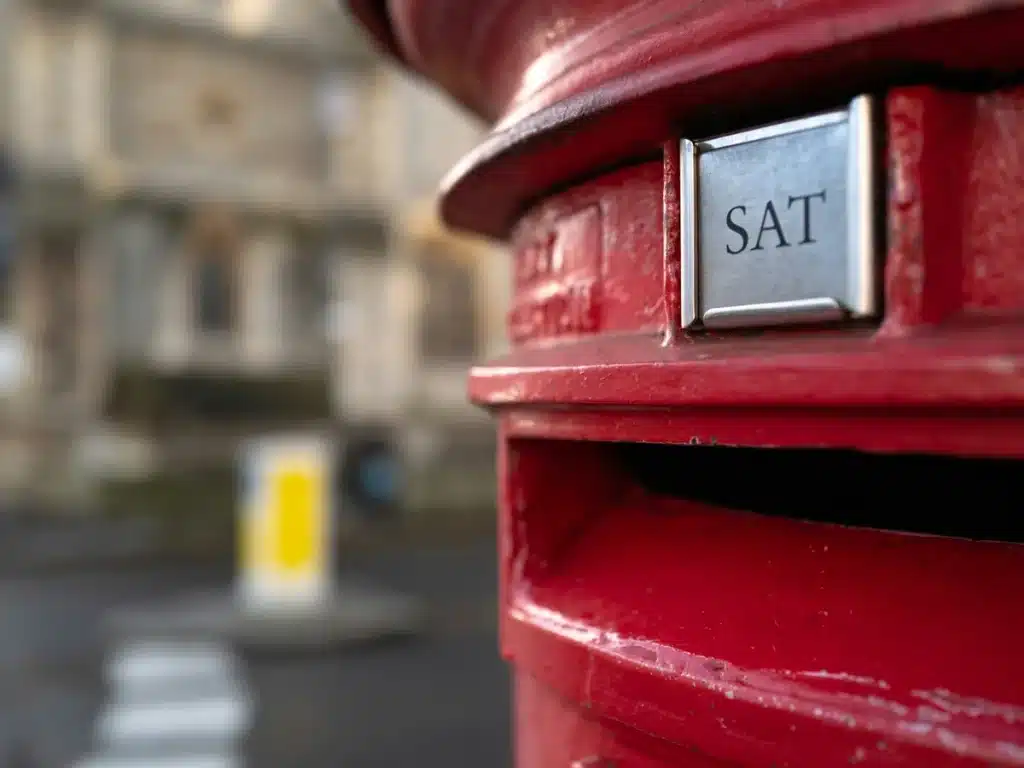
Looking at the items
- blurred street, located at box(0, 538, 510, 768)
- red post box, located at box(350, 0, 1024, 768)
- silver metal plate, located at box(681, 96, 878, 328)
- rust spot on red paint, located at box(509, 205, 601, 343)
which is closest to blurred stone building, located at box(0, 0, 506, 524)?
blurred street, located at box(0, 538, 510, 768)

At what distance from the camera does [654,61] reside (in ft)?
2.61

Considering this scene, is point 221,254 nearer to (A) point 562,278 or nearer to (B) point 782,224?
(A) point 562,278

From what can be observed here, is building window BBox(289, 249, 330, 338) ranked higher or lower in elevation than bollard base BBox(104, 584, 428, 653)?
higher

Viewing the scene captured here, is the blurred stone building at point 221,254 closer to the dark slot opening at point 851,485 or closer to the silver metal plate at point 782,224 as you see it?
the dark slot opening at point 851,485

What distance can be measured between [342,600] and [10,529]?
18.4 feet

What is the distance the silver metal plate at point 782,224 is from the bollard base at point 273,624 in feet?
16.7

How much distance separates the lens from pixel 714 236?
0.78m

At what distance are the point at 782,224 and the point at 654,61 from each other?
193mm

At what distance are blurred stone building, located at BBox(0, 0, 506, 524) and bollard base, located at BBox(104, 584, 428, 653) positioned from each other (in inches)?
184

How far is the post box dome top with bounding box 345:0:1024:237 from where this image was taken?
64 centimetres

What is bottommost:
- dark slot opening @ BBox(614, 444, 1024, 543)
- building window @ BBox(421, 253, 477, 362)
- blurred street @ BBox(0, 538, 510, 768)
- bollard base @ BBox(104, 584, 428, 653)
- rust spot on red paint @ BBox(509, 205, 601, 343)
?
blurred street @ BBox(0, 538, 510, 768)

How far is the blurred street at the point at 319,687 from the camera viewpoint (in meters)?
3.84

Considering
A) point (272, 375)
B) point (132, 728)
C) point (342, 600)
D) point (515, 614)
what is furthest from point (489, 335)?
point (515, 614)

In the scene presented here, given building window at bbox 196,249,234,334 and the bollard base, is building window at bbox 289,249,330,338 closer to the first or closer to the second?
building window at bbox 196,249,234,334
